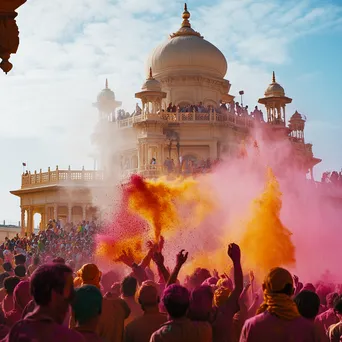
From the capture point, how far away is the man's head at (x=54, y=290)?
4.34 metres

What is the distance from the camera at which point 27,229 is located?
48250mm

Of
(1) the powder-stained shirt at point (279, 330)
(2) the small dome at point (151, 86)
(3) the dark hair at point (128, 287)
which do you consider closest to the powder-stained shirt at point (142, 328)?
(1) the powder-stained shirt at point (279, 330)

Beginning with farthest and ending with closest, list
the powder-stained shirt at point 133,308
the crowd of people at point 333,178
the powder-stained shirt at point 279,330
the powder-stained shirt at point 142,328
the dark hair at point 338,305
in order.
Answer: the crowd of people at point 333,178
the powder-stained shirt at point 133,308
the dark hair at point 338,305
the powder-stained shirt at point 142,328
the powder-stained shirt at point 279,330

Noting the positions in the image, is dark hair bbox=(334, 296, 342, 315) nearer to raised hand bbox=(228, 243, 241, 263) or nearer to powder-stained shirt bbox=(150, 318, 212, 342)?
raised hand bbox=(228, 243, 241, 263)

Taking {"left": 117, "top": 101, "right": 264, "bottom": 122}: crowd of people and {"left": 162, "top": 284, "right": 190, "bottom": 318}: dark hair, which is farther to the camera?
{"left": 117, "top": 101, "right": 264, "bottom": 122}: crowd of people

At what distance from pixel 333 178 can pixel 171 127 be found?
11033mm

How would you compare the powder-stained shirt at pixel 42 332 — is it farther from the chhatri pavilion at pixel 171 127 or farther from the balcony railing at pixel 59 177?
the balcony railing at pixel 59 177

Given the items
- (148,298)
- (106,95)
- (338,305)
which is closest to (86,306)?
(148,298)

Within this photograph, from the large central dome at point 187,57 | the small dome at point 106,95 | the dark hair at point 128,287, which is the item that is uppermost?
the large central dome at point 187,57

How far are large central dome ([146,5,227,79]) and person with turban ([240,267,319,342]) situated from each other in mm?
45965

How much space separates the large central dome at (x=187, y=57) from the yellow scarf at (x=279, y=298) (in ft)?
151

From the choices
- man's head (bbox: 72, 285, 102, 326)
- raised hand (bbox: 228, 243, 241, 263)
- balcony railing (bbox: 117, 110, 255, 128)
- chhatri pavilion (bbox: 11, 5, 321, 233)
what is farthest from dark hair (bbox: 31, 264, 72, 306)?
balcony railing (bbox: 117, 110, 255, 128)

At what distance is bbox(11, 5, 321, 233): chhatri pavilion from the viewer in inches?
1736

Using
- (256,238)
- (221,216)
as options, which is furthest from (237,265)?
(221,216)
